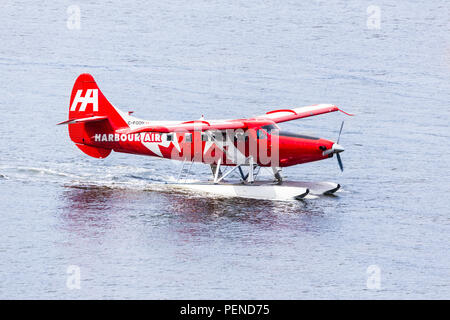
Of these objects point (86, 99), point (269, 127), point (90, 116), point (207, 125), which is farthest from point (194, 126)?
point (86, 99)

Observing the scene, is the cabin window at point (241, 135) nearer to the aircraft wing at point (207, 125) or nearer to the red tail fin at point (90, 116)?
the aircraft wing at point (207, 125)

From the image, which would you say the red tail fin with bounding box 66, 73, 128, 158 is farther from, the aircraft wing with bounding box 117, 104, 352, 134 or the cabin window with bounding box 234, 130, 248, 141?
the cabin window with bounding box 234, 130, 248, 141

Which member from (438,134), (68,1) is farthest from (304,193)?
(68,1)

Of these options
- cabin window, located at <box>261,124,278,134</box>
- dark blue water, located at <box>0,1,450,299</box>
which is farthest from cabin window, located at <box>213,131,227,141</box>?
dark blue water, located at <box>0,1,450,299</box>

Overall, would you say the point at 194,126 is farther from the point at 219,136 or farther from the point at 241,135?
the point at 241,135

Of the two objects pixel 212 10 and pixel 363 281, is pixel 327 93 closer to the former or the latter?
pixel 212 10

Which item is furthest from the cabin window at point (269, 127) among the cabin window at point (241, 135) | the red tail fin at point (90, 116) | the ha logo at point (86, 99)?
the ha logo at point (86, 99)
